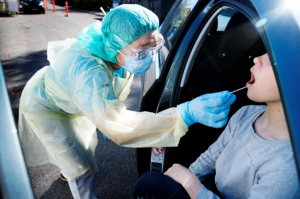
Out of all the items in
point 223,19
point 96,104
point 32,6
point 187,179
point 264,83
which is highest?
point 223,19

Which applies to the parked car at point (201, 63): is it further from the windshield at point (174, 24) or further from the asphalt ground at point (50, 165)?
the asphalt ground at point (50, 165)

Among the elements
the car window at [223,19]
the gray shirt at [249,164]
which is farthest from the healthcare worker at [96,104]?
the car window at [223,19]

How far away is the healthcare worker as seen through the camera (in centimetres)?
121

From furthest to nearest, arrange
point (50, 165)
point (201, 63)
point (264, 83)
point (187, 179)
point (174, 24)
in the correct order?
point (50, 165) → point (174, 24) → point (201, 63) → point (187, 179) → point (264, 83)

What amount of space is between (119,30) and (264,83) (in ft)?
2.89

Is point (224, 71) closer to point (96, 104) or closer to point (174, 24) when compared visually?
point (174, 24)

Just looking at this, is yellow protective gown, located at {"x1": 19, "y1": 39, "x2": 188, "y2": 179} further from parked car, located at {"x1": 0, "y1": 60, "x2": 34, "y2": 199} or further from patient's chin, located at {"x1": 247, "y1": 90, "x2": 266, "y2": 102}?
parked car, located at {"x1": 0, "y1": 60, "x2": 34, "y2": 199}

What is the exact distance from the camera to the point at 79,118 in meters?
1.87

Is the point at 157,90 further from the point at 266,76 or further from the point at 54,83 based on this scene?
the point at 266,76

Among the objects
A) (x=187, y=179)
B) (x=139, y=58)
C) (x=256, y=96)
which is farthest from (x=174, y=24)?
(x=187, y=179)

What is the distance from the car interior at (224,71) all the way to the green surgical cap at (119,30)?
1.69ft

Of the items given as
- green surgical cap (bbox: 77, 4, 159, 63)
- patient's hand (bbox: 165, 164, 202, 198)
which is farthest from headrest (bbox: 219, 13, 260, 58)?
patient's hand (bbox: 165, 164, 202, 198)

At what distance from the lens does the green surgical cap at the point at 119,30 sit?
55.0 inches

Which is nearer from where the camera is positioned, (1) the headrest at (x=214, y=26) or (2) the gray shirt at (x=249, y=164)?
(2) the gray shirt at (x=249, y=164)
